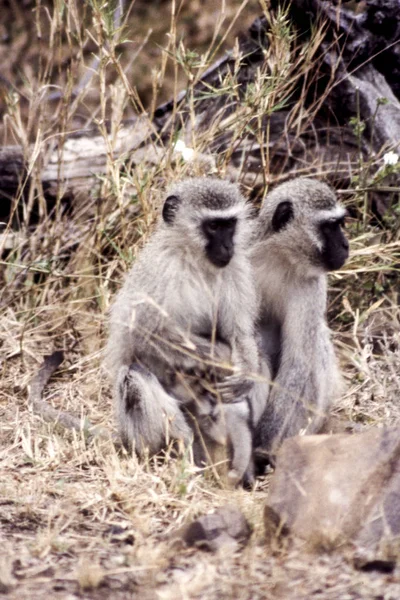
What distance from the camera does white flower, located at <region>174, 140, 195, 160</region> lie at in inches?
202

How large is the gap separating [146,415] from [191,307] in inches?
21.7

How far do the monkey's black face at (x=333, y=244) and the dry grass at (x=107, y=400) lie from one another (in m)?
0.52

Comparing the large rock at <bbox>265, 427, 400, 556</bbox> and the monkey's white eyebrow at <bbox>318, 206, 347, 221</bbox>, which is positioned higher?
the monkey's white eyebrow at <bbox>318, 206, 347, 221</bbox>

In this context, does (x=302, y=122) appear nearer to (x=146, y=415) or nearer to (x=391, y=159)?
(x=391, y=159)

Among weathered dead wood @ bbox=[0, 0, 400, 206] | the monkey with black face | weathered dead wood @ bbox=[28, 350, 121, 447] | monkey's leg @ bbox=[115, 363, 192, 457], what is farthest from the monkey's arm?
weathered dead wood @ bbox=[0, 0, 400, 206]

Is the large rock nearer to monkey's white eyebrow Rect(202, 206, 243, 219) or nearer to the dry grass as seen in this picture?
the dry grass

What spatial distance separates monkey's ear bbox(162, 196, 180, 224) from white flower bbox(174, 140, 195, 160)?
0.79 metres

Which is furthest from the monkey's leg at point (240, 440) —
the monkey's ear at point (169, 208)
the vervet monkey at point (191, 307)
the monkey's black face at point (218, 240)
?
the monkey's ear at point (169, 208)

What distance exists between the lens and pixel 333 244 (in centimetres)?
446

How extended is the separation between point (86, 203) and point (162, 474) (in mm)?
2473

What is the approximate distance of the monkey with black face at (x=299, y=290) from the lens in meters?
4.49

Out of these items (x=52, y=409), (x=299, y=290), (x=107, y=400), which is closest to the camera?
(x=299, y=290)

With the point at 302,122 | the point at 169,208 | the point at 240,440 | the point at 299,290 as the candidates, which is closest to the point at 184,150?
the point at 169,208

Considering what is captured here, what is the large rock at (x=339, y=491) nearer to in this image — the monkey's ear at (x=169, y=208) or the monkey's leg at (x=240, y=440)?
the monkey's leg at (x=240, y=440)
